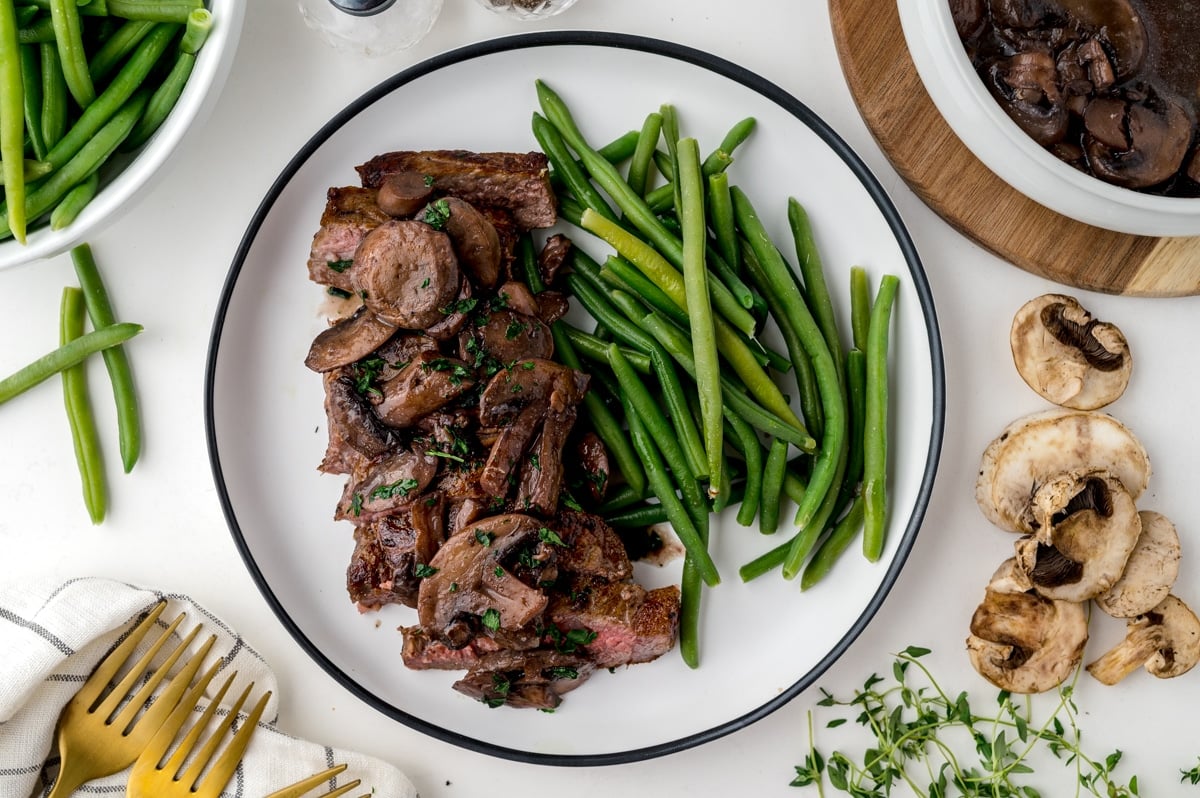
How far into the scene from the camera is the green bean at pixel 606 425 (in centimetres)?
315


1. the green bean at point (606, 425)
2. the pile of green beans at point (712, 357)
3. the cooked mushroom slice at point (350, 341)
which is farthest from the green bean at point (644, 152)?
the cooked mushroom slice at point (350, 341)

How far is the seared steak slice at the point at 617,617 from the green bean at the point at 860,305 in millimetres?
1086

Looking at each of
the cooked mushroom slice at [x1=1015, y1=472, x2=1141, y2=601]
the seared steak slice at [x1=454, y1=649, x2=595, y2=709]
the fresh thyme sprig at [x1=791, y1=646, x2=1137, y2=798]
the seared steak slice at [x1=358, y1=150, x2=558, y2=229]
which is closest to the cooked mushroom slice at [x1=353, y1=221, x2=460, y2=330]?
the seared steak slice at [x1=358, y1=150, x2=558, y2=229]

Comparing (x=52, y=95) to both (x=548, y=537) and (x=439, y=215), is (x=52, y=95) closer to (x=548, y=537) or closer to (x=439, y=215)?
(x=439, y=215)

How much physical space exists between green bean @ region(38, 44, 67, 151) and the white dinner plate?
636mm

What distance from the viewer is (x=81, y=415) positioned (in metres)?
3.38

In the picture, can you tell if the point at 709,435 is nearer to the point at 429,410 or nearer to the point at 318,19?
the point at 429,410

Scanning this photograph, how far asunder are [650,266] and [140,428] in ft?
6.40

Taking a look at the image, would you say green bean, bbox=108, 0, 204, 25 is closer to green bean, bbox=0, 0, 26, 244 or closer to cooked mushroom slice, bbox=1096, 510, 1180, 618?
green bean, bbox=0, 0, 26, 244

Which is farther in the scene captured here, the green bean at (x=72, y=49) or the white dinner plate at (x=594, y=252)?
the white dinner plate at (x=594, y=252)

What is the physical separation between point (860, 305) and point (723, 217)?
1.80 feet

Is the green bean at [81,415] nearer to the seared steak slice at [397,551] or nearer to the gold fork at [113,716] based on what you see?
the gold fork at [113,716]

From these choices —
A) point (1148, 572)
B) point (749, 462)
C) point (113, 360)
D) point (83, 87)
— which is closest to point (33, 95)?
point (83, 87)

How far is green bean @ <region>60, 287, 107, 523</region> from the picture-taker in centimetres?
337
